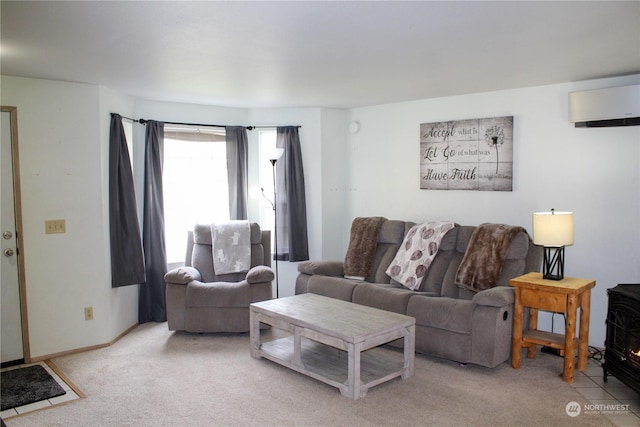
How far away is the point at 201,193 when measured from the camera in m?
5.72

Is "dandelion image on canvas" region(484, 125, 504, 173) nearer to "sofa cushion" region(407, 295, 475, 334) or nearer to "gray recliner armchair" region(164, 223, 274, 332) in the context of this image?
"sofa cushion" region(407, 295, 475, 334)

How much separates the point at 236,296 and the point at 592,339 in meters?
3.07

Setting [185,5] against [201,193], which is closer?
[185,5]

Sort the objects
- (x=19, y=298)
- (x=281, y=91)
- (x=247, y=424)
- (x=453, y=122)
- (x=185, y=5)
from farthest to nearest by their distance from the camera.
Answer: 1. (x=453, y=122)
2. (x=281, y=91)
3. (x=19, y=298)
4. (x=247, y=424)
5. (x=185, y=5)

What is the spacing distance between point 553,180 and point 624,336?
63.6 inches

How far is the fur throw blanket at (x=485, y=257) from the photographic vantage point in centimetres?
410

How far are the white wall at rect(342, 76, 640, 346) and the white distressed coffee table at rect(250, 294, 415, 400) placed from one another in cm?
165

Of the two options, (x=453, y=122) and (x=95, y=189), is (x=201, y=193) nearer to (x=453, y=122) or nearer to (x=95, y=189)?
(x=95, y=189)

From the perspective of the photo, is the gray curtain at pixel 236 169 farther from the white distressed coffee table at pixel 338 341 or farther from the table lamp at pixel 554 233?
the table lamp at pixel 554 233

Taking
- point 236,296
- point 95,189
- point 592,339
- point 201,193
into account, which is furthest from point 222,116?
point 592,339

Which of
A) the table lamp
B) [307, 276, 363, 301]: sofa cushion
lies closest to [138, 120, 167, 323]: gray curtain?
[307, 276, 363, 301]: sofa cushion

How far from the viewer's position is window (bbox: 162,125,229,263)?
552cm

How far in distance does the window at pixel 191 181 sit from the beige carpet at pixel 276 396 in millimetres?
1676

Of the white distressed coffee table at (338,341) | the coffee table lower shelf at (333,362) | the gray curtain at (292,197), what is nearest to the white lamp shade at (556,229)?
the white distressed coffee table at (338,341)
